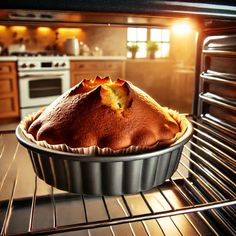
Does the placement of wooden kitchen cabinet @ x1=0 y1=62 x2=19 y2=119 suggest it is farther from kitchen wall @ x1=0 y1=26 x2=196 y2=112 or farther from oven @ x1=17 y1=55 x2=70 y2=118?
kitchen wall @ x1=0 y1=26 x2=196 y2=112

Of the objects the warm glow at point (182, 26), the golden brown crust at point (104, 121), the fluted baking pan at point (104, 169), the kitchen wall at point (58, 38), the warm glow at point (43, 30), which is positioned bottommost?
the fluted baking pan at point (104, 169)

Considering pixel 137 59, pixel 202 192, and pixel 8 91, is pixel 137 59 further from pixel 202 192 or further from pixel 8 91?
pixel 202 192

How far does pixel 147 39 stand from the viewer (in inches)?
221

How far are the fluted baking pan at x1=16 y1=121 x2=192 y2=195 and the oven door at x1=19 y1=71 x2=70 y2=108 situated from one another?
3.23 metres

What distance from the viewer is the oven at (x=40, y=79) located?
3578 mm

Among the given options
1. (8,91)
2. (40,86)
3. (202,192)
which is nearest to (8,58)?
(8,91)

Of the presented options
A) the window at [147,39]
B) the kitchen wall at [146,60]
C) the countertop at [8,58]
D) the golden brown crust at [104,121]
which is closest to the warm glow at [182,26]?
the golden brown crust at [104,121]

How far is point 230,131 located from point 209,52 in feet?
0.88

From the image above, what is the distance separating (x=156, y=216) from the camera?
18.1 inches

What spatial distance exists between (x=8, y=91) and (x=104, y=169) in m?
3.41

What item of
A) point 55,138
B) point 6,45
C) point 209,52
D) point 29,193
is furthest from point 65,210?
point 6,45

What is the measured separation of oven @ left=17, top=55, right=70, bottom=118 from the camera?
3578 mm

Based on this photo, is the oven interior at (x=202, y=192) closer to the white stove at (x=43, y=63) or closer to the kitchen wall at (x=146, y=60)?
the white stove at (x=43, y=63)

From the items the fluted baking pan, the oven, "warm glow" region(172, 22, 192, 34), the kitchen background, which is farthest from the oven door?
the fluted baking pan
